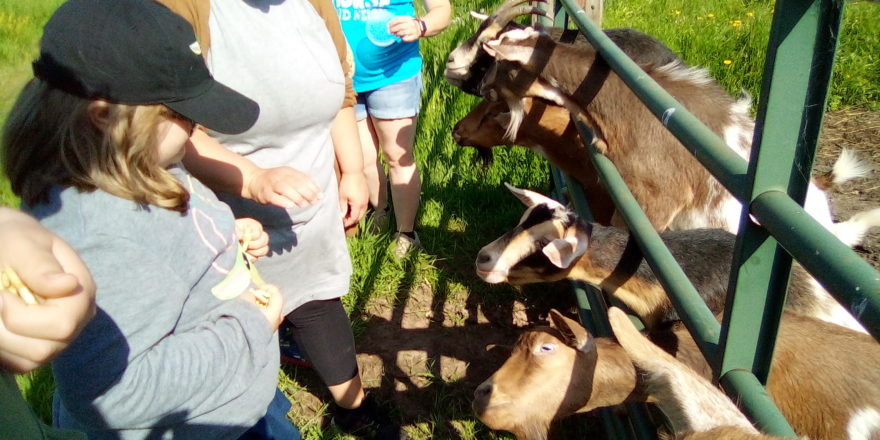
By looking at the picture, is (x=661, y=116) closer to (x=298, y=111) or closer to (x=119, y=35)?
(x=298, y=111)

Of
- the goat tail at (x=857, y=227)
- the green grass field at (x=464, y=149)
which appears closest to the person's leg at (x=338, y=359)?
the green grass field at (x=464, y=149)

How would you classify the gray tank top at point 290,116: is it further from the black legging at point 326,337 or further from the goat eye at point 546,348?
the goat eye at point 546,348

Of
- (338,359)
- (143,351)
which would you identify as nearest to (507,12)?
(338,359)

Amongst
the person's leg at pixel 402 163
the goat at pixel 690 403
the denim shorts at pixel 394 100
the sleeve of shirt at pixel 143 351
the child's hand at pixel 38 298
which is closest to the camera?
the child's hand at pixel 38 298

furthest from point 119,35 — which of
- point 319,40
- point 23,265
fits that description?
point 319,40

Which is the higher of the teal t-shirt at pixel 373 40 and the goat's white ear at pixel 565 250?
the teal t-shirt at pixel 373 40

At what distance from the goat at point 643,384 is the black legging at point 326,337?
53cm

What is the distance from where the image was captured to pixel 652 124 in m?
2.76

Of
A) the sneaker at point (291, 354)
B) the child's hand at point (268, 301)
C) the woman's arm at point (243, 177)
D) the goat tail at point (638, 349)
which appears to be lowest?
the sneaker at point (291, 354)

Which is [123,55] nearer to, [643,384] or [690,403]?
[690,403]

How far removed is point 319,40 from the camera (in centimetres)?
195

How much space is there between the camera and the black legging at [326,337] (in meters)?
2.26

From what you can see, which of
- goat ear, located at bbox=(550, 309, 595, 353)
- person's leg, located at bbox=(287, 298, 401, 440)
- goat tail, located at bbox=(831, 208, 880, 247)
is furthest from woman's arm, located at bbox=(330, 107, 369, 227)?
goat tail, located at bbox=(831, 208, 880, 247)

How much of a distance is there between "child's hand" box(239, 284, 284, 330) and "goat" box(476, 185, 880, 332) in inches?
43.1
